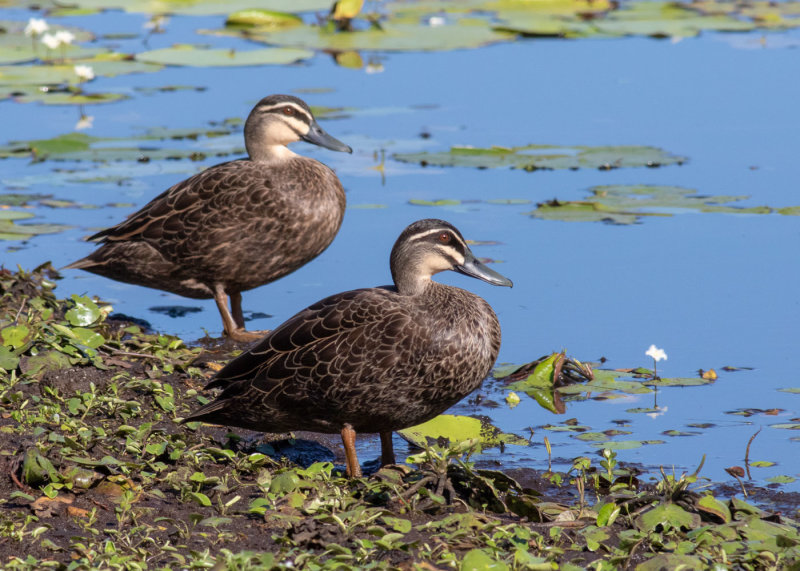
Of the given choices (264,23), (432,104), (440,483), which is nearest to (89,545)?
(440,483)

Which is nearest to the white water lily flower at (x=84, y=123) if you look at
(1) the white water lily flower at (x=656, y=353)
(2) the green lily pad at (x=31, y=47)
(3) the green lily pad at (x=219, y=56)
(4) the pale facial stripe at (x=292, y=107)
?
(2) the green lily pad at (x=31, y=47)

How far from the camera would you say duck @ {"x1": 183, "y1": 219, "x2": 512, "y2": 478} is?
494cm

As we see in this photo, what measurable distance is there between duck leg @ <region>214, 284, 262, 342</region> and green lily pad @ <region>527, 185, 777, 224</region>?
2565mm

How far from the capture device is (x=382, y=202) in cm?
941

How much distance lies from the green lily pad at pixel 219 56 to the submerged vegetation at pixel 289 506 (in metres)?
8.78

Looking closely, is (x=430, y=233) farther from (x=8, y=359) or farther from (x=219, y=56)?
(x=219, y=56)

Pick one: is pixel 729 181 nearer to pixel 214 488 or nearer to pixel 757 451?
pixel 757 451

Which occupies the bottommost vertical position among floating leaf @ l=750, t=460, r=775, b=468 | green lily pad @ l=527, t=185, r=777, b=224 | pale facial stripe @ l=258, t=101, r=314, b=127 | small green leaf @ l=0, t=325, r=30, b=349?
floating leaf @ l=750, t=460, r=775, b=468

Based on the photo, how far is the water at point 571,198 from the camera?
237 inches

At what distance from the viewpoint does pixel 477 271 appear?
559cm

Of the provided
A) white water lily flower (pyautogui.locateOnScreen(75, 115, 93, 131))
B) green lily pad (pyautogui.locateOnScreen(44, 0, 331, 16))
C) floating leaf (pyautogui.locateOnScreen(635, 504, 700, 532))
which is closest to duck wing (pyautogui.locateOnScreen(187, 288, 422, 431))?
floating leaf (pyautogui.locateOnScreen(635, 504, 700, 532))

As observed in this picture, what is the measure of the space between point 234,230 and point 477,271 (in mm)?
2023

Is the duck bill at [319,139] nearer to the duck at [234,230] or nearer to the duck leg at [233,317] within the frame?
the duck at [234,230]

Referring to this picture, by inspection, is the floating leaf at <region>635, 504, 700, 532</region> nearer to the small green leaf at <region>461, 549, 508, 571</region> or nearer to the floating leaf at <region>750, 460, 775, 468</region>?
the small green leaf at <region>461, 549, 508, 571</region>
